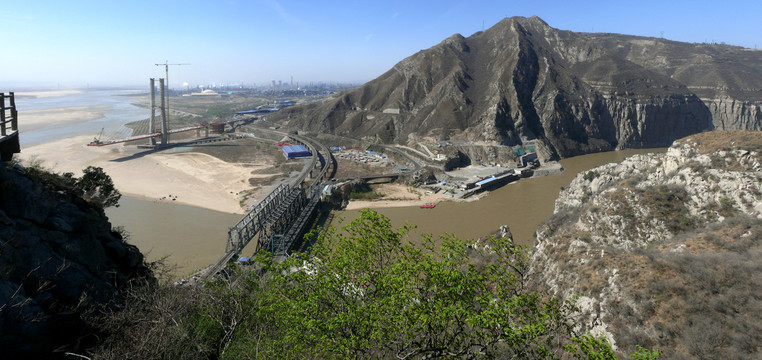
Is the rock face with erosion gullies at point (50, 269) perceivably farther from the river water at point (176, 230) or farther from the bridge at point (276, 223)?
the river water at point (176, 230)

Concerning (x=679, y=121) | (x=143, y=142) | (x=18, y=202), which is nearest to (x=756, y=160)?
(x=18, y=202)

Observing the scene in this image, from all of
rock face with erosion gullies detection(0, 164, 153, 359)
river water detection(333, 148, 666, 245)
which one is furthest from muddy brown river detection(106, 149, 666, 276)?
rock face with erosion gullies detection(0, 164, 153, 359)

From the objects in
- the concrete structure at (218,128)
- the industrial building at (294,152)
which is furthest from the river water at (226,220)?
the concrete structure at (218,128)

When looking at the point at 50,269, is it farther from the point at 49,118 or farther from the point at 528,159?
the point at 49,118

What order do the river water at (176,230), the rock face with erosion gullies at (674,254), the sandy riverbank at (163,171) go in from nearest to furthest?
1. the rock face with erosion gullies at (674,254)
2. the river water at (176,230)
3. the sandy riverbank at (163,171)

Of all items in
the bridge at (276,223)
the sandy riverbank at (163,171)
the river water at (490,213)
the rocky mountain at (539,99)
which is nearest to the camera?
the bridge at (276,223)

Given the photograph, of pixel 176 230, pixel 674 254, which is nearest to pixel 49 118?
pixel 176 230

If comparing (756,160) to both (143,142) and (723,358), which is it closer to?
(723,358)
